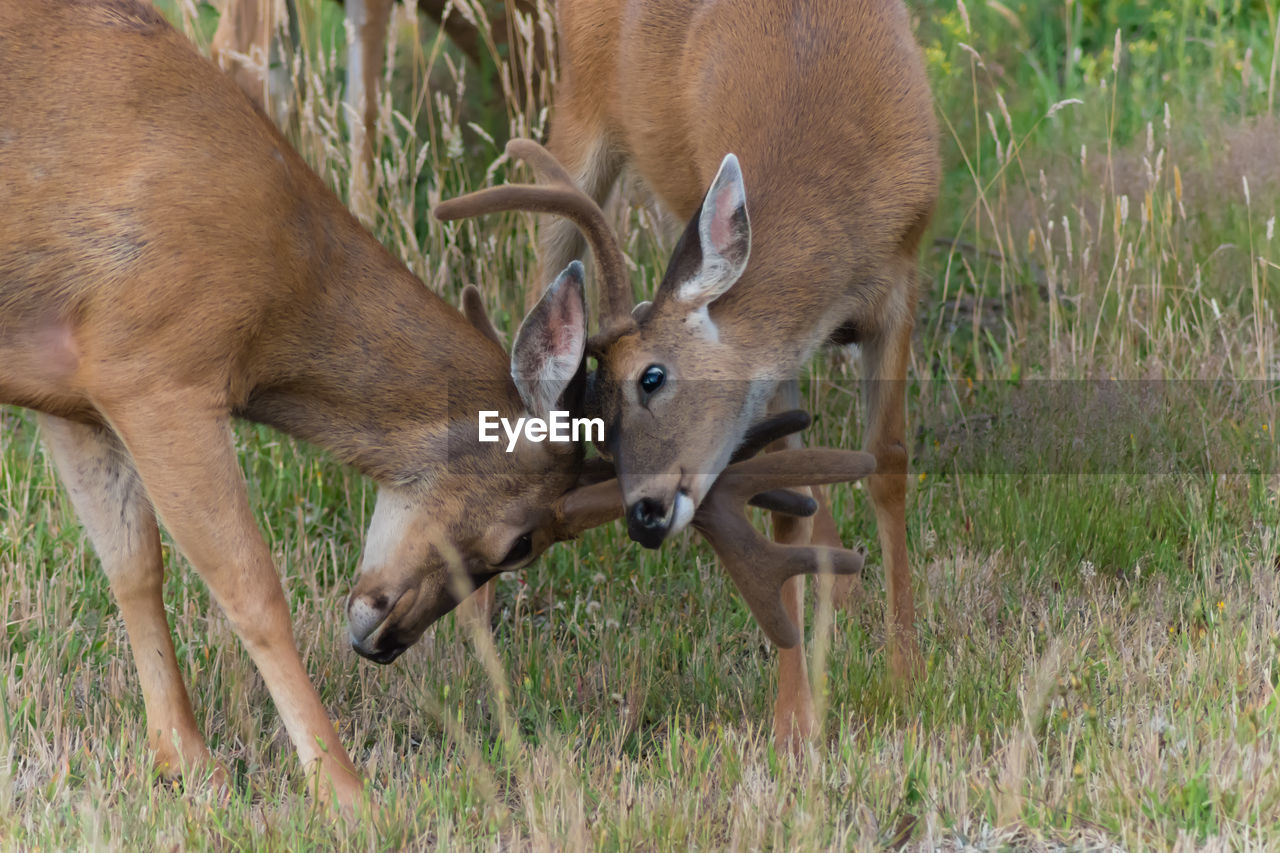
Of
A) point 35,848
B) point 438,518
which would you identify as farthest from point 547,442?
point 35,848

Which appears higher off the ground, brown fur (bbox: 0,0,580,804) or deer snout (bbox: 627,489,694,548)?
brown fur (bbox: 0,0,580,804)

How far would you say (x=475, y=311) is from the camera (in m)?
4.54

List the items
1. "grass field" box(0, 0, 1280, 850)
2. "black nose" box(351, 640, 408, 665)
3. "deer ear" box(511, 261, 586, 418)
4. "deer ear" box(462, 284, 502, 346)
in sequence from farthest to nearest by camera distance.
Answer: "deer ear" box(462, 284, 502, 346), "black nose" box(351, 640, 408, 665), "deer ear" box(511, 261, 586, 418), "grass field" box(0, 0, 1280, 850)

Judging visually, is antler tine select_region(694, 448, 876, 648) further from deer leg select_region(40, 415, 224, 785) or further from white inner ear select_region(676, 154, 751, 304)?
deer leg select_region(40, 415, 224, 785)

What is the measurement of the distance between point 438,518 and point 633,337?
29.0 inches

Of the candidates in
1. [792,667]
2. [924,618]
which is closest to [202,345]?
[792,667]

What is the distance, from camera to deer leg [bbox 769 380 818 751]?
4.30 m

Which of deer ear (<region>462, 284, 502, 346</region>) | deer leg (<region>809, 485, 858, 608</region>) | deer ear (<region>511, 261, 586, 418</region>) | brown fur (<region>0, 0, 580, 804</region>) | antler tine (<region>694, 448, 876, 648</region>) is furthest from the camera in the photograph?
deer leg (<region>809, 485, 858, 608</region>)

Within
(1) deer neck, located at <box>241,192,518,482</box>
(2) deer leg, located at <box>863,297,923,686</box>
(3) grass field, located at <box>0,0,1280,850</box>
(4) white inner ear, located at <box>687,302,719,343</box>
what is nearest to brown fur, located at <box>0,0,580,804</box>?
(1) deer neck, located at <box>241,192,518,482</box>

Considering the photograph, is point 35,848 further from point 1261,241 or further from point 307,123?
point 1261,241

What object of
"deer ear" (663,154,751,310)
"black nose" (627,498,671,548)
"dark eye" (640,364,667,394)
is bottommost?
"black nose" (627,498,671,548)

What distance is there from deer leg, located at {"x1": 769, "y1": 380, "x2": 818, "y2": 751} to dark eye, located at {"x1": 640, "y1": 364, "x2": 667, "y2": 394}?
2.72ft

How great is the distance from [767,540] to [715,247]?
81 cm

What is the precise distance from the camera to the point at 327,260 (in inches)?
166
